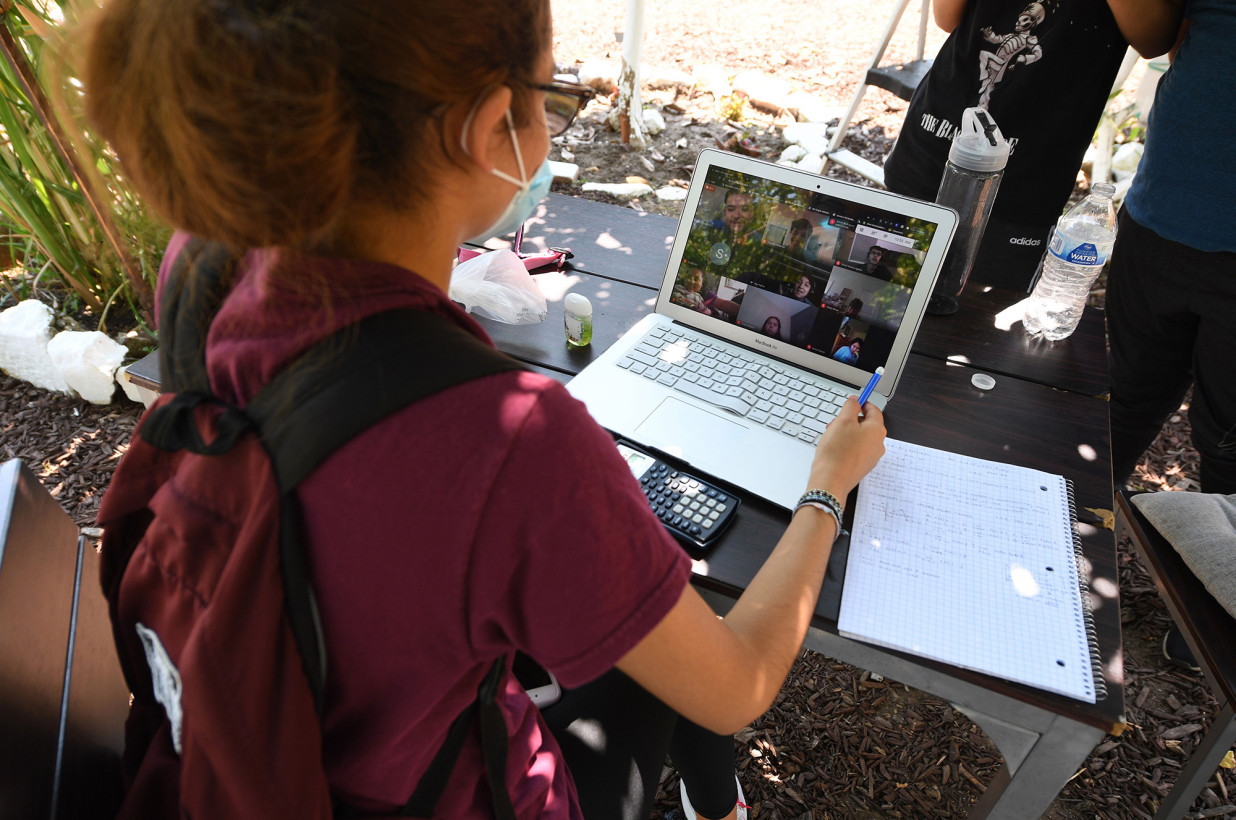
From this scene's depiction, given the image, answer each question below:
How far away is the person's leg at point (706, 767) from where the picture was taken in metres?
1.59

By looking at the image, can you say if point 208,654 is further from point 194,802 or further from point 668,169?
point 668,169

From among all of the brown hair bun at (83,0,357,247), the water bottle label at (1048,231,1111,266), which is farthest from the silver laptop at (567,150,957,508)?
the brown hair bun at (83,0,357,247)

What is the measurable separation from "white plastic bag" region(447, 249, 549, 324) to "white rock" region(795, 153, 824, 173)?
345 centimetres

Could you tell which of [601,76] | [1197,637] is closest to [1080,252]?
[1197,637]

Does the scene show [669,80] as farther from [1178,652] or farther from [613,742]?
[613,742]

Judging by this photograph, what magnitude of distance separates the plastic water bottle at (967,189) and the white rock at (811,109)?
3638 mm

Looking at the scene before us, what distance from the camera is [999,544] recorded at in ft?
4.35

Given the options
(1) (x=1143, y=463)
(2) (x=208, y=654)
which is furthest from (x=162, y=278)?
(1) (x=1143, y=463)

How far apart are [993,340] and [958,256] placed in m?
0.26

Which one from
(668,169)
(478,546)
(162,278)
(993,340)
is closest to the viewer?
(478,546)

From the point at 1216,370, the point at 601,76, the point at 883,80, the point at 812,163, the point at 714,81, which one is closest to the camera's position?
the point at 1216,370

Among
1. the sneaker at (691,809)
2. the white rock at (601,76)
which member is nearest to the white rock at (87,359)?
the sneaker at (691,809)

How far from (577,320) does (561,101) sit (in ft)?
2.64

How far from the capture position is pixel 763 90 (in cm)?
582
